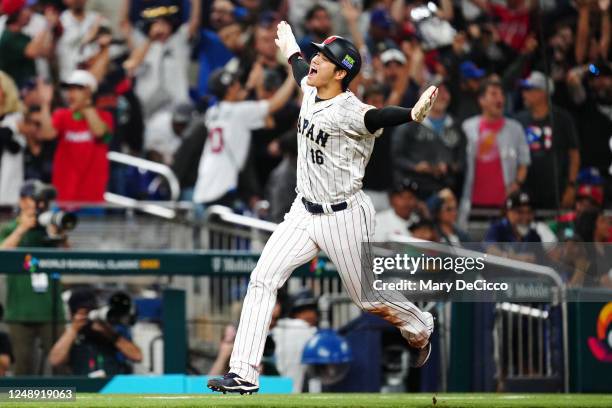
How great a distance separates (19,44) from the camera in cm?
1195

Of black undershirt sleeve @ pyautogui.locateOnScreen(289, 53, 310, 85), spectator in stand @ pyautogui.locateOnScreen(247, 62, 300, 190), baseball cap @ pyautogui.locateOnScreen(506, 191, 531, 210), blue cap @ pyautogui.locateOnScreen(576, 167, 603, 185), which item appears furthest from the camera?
spectator in stand @ pyautogui.locateOnScreen(247, 62, 300, 190)

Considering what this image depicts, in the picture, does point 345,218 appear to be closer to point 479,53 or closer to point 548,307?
point 548,307

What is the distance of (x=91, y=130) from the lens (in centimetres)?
1182

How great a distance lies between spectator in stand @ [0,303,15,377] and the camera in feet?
29.8

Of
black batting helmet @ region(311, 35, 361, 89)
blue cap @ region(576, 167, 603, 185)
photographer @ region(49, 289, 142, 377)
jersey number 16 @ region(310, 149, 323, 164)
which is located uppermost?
black batting helmet @ region(311, 35, 361, 89)

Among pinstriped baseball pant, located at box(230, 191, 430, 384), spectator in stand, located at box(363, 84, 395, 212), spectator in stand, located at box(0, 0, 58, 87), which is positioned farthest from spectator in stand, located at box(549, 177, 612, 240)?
spectator in stand, located at box(0, 0, 58, 87)

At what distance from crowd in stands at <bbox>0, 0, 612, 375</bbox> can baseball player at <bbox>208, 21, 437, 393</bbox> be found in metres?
3.92

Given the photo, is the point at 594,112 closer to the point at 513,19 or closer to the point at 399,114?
the point at 513,19

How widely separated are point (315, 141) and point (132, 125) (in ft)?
20.2

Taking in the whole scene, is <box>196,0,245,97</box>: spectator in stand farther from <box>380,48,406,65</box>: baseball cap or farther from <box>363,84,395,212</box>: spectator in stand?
<box>363,84,395,212</box>: spectator in stand

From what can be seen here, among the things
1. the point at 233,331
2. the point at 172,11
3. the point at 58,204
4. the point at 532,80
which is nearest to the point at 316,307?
the point at 233,331

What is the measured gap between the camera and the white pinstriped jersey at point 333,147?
638cm

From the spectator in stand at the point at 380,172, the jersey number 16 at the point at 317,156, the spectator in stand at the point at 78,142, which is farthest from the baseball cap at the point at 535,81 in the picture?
the jersey number 16 at the point at 317,156

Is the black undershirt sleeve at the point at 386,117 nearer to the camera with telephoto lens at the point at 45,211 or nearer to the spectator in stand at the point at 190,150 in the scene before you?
the camera with telephoto lens at the point at 45,211
